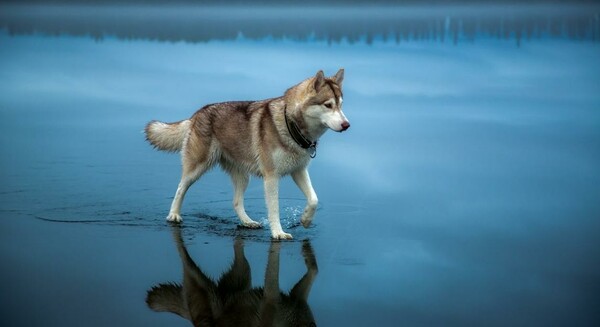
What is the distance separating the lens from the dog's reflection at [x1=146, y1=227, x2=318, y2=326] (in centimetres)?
718

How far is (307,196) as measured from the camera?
10219mm

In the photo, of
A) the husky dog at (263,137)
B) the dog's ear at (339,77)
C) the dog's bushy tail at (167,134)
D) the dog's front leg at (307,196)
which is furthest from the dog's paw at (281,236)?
the dog's bushy tail at (167,134)

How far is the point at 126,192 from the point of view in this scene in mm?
12484

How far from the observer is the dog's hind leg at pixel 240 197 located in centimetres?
1083

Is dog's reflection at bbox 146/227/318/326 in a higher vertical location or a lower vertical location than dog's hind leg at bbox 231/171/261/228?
higher

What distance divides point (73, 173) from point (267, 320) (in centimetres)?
732

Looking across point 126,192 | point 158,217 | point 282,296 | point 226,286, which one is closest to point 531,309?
point 282,296

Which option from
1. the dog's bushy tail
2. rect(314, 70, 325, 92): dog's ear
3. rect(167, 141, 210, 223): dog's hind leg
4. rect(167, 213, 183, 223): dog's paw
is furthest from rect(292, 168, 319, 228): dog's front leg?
the dog's bushy tail

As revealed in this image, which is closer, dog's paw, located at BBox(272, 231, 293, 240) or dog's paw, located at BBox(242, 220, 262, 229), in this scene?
dog's paw, located at BBox(272, 231, 293, 240)

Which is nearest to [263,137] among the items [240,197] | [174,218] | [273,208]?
[273,208]

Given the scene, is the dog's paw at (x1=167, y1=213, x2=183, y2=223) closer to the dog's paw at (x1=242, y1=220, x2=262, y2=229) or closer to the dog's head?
the dog's paw at (x1=242, y1=220, x2=262, y2=229)

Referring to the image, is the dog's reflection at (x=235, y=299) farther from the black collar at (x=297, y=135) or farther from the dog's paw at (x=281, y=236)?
the black collar at (x=297, y=135)

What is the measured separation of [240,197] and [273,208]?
87 centimetres

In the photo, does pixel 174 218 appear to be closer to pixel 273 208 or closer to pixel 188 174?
pixel 188 174
